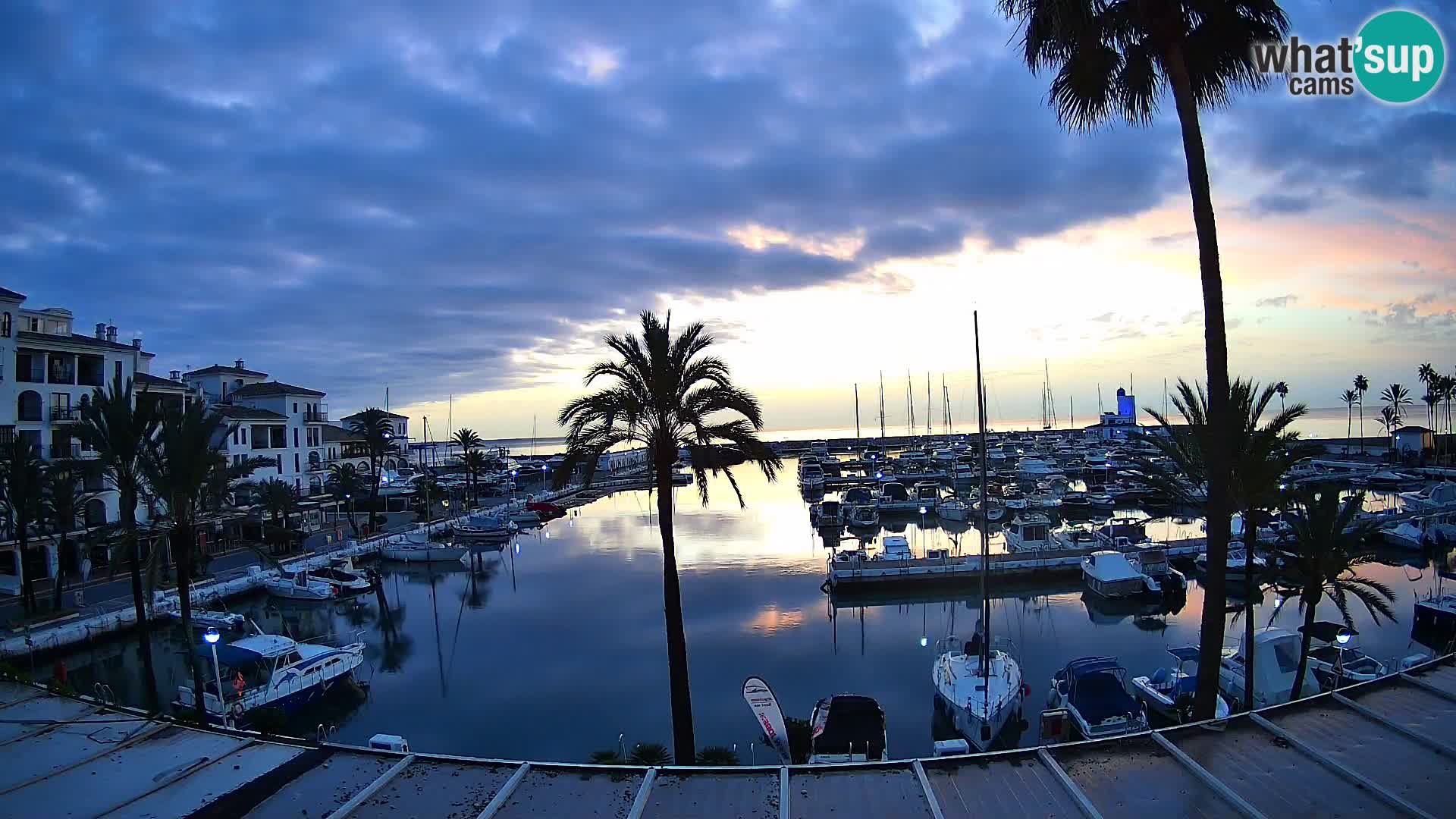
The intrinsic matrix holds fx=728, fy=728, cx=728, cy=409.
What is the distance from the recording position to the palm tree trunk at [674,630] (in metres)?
14.4

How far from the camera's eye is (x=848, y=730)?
16938 mm

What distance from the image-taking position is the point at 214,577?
3784 centimetres

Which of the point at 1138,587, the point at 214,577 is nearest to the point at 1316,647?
the point at 1138,587

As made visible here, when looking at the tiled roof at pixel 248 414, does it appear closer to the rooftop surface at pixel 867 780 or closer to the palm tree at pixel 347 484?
the palm tree at pixel 347 484

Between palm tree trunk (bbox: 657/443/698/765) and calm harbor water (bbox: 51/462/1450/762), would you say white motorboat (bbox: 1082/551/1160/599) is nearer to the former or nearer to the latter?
calm harbor water (bbox: 51/462/1450/762)

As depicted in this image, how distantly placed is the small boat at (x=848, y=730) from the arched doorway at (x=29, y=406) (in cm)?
4180

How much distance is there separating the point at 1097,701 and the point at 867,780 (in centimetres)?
1402

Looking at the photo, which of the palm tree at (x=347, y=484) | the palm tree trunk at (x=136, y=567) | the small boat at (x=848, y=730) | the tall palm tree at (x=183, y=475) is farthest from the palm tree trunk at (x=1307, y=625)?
the palm tree at (x=347, y=484)

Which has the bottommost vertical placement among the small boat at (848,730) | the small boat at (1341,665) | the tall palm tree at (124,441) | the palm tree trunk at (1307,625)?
the small boat at (848,730)

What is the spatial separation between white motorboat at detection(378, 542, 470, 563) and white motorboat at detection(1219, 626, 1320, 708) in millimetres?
42461

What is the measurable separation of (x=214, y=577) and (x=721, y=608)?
1051 inches

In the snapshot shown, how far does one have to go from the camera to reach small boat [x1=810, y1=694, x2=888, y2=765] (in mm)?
16219

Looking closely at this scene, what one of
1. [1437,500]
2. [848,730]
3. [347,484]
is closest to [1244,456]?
[848,730]

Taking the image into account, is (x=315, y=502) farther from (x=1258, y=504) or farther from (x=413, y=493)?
(x=1258, y=504)
